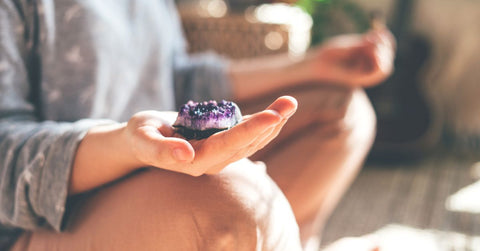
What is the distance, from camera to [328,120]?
31.7 inches

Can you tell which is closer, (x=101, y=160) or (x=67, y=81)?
(x=101, y=160)

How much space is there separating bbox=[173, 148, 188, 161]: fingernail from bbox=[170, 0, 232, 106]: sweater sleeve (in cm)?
51

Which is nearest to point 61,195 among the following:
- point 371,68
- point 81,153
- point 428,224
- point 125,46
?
point 81,153

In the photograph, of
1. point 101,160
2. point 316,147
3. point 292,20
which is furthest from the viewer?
point 292,20

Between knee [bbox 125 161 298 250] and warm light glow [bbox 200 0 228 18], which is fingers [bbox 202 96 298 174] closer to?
knee [bbox 125 161 298 250]

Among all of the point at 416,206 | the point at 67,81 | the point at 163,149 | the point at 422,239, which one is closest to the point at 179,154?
the point at 163,149

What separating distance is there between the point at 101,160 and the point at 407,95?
147 centimetres

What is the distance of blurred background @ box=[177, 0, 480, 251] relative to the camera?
4.22ft

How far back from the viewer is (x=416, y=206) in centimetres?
133

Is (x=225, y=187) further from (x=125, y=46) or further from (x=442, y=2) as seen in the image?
(x=442, y=2)

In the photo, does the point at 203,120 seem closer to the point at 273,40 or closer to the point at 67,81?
the point at 67,81

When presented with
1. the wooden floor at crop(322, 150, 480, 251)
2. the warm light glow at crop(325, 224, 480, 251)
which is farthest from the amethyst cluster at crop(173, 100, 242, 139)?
the warm light glow at crop(325, 224, 480, 251)

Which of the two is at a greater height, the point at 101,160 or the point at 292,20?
the point at 101,160

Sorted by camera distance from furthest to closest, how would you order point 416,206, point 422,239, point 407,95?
1. point 407,95
2. point 416,206
3. point 422,239
